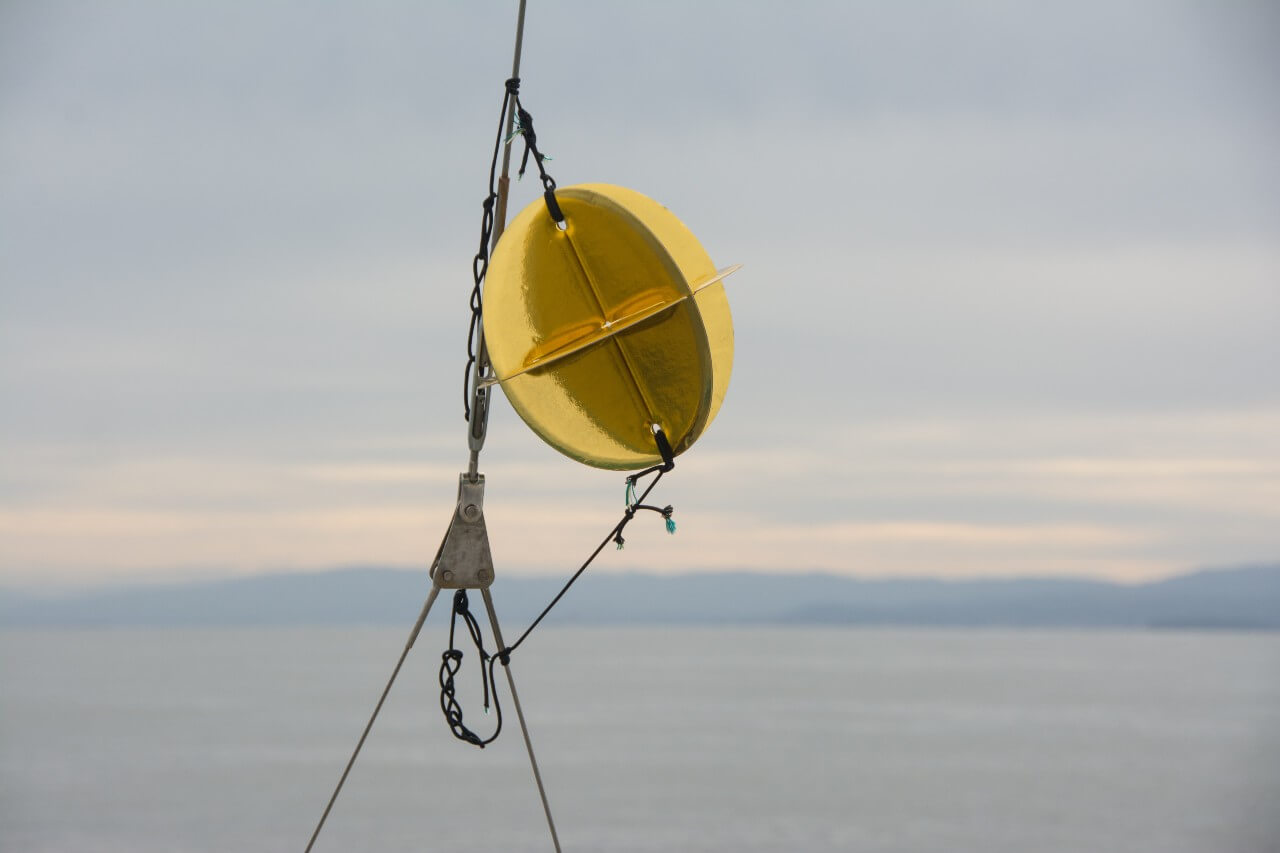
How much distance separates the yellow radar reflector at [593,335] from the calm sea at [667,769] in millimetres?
15232

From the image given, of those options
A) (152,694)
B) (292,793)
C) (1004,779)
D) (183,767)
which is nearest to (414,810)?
(292,793)

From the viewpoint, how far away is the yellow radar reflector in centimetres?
439

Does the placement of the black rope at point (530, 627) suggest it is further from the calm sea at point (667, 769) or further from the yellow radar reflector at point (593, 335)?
the calm sea at point (667, 769)

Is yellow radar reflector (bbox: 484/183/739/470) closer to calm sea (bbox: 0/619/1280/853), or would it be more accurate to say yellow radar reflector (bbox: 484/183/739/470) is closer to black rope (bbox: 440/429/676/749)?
black rope (bbox: 440/429/676/749)

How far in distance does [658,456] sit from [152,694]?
163ft

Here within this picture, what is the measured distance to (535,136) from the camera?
4.65m

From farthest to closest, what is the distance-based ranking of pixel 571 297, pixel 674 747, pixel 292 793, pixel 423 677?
1. pixel 423 677
2. pixel 674 747
3. pixel 292 793
4. pixel 571 297

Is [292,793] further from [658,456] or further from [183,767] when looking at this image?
[658,456]

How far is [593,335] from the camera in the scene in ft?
14.7

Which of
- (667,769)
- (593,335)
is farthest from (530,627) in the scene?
(667,769)

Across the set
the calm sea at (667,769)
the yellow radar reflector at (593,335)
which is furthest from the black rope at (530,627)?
the calm sea at (667,769)

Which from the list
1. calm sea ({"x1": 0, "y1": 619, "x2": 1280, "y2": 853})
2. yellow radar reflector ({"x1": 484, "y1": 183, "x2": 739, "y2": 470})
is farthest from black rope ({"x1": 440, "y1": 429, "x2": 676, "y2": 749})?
calm sea ({"x1": 0, "y1": 619, "x2": 1280, "y2": 853})

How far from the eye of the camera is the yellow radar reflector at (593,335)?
14.4ft

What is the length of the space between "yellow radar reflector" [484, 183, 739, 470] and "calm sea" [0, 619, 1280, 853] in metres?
15.2
